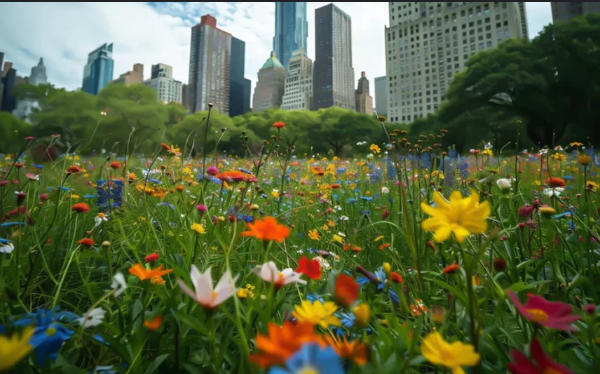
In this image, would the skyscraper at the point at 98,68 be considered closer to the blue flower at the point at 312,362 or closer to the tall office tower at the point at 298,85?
the tall office tower at the point at 298,85

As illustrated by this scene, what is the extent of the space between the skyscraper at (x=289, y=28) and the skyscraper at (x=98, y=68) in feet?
144

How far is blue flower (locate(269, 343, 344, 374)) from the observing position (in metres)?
0.19

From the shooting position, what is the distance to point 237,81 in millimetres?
69250

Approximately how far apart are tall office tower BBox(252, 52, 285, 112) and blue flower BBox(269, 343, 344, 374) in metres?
68.3

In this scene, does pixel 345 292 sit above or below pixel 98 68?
below

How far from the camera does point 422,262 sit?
0.83 m

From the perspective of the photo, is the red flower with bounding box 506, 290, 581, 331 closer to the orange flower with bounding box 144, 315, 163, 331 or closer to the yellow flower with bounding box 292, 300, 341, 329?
the yellow flower with bounding box 292, 300, 341, 329

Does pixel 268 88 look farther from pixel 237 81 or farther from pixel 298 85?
pixel 237 81

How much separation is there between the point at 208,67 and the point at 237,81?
6.59 m

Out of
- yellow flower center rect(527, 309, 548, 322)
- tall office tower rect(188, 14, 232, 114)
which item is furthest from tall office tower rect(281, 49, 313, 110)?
yellow flower center rect(527, 309, 548, 322)

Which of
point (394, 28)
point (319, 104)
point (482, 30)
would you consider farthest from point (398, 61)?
point (319, 104)

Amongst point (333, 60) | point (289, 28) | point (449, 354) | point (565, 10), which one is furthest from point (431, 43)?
point (289, 28)

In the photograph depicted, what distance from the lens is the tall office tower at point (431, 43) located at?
40.2 m

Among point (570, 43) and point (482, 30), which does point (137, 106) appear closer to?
point (570, 43)
